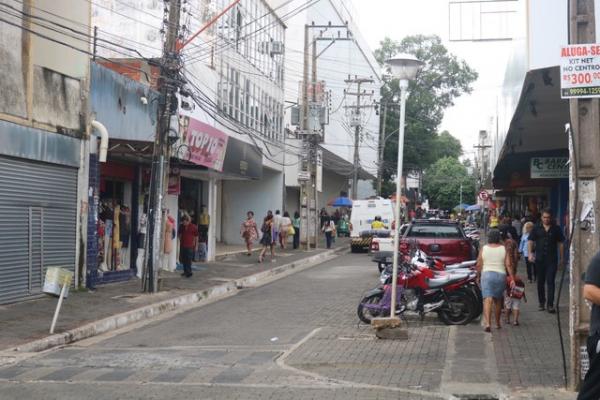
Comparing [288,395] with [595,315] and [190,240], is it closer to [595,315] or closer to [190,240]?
[595,315]

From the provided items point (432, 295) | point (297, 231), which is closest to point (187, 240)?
point (432, 295)

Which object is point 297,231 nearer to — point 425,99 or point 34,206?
point 34,206

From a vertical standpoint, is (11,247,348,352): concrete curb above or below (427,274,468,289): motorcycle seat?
below

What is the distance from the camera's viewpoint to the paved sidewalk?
38.6ft

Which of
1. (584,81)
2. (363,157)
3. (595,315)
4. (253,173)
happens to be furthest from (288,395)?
(363,157)

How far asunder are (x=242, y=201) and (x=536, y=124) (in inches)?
900

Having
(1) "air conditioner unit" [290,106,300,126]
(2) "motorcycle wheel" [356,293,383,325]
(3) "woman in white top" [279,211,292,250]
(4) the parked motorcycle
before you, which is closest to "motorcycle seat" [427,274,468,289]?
(4) the parked motorcycle

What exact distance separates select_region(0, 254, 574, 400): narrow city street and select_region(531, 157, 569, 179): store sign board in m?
8.58

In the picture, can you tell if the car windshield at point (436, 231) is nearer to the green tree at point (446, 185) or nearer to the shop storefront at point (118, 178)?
the shop storefront at point (118, 178)

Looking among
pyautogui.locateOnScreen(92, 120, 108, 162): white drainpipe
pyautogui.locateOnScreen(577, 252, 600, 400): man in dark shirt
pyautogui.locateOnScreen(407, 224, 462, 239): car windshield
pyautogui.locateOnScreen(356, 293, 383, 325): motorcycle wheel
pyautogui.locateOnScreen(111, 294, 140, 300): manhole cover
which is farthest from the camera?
pyautogui.locateOnScreen(407, 224, 462, 239): car windshield

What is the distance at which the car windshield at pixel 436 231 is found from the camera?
61.8 ft

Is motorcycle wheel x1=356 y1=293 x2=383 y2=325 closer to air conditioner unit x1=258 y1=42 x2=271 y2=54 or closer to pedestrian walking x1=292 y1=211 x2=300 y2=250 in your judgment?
pedestrian walking x1=292 y1=211 x2=300 y2=250

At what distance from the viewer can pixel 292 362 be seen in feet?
Result: 30.4

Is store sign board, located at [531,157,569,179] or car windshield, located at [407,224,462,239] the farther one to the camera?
store sign board, located at [531,157,569,179]
